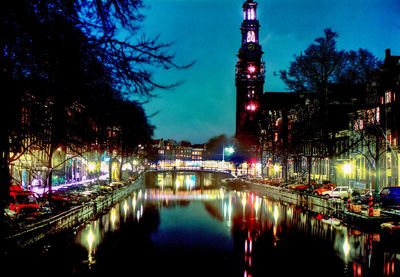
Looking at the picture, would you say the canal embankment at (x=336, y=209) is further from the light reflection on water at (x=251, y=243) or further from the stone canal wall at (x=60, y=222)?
the stone canal wall at (x=60, y=222)

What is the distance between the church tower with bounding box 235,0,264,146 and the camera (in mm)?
141500

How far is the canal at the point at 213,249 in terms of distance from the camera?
A: 59.7ft

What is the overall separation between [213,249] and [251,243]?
301 cm

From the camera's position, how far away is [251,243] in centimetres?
2567

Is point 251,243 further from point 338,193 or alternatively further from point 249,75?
point 249,75

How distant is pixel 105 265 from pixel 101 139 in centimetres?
1059

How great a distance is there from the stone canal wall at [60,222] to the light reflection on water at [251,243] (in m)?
1.27

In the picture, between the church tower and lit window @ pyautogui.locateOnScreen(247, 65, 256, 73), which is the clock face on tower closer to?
the church tower

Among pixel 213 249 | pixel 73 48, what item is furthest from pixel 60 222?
pixel 73 48

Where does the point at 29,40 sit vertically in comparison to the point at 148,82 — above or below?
above

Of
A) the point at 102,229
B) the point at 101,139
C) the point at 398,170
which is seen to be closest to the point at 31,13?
the point at 101,139

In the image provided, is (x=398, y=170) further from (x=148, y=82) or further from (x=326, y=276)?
(x=148, y=82)

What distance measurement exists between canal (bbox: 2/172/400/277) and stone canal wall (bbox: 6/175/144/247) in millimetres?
610

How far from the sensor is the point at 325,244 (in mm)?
24391
